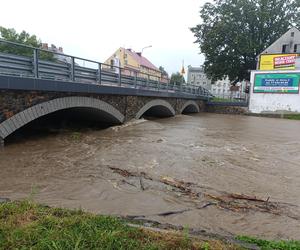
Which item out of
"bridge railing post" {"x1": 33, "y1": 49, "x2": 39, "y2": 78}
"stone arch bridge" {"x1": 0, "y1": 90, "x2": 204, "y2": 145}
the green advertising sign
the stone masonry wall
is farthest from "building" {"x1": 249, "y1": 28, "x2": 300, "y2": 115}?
"bridge railing post" {"x1": 33, "y1": 49, "x2": 39, "y2": 78}

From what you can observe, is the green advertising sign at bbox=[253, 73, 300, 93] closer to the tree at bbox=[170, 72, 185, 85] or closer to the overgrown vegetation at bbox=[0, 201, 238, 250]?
the tree at bbox=[170, 72, 185, 85]

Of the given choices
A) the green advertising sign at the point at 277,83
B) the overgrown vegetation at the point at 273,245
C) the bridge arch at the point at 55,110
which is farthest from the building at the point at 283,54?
the overgrown vegetation at the point at 273,245

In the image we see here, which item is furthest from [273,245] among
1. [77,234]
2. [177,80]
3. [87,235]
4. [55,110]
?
[177,80]

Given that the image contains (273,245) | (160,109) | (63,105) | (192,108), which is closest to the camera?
(273,245)

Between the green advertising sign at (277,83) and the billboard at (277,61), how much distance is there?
145 cm

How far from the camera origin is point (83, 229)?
3.14 m

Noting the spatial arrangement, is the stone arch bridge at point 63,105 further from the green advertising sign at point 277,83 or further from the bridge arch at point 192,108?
the green advertising sign at point 277,83

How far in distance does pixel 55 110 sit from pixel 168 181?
525cm

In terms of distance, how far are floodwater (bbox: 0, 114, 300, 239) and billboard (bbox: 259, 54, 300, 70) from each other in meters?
23.8

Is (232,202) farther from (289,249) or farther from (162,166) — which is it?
(162,166)

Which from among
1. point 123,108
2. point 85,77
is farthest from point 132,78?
point 85,77

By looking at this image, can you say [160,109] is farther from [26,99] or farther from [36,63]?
[26,99]

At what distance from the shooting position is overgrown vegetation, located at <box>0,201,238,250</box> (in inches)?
112

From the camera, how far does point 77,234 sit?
119 inches
